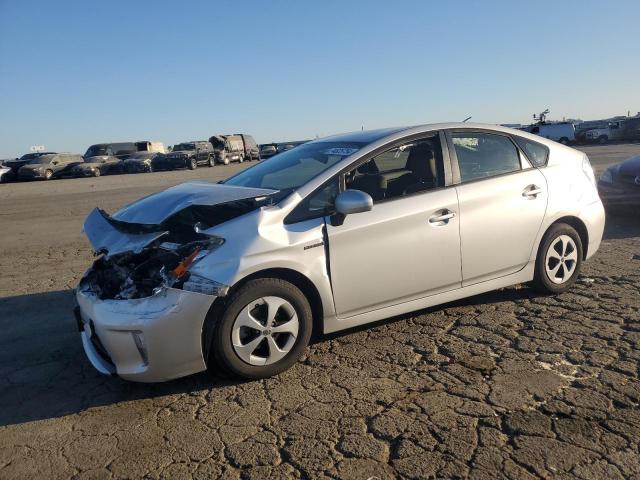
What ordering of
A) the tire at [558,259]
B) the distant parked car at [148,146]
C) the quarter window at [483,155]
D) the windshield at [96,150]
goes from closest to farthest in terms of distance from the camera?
1. the quarter window at [483,155]
2. the tire at [558,259]
3. the windshield at [96,150]
4. the distant parked car at [148,146]

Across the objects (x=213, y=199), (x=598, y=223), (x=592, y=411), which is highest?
(x=213, y=199)

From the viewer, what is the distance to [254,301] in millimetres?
3539

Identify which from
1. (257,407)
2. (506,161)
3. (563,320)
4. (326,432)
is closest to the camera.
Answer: (326,432)

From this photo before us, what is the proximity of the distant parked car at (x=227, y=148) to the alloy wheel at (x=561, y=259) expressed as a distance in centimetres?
3550

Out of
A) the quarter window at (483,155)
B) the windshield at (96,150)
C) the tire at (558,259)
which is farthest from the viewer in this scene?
the windshield at (96,150)

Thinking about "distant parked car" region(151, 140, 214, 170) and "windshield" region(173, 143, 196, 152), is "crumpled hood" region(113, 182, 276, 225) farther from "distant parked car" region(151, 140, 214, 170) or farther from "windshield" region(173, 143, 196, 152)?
"windshield" region(173, 143, 196, 152)

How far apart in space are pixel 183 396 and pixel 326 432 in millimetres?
1059

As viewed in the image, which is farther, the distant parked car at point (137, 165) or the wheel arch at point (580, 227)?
the distant parked car at point (137, 165)

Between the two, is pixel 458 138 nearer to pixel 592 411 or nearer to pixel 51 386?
pixel 592 411

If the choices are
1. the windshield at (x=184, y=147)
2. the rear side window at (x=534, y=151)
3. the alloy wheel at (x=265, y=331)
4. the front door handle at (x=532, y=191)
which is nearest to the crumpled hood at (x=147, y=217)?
the alloy wheel at (x=265, y=331)

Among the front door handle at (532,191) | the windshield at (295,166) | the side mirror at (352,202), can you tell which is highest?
the windshield at (295,166)

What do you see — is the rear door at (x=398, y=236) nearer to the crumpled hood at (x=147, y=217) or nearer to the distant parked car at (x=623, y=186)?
the crumpled hood at (x=147, y=217)

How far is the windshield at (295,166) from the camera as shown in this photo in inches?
166

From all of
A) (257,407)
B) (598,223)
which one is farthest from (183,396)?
(598,223)
